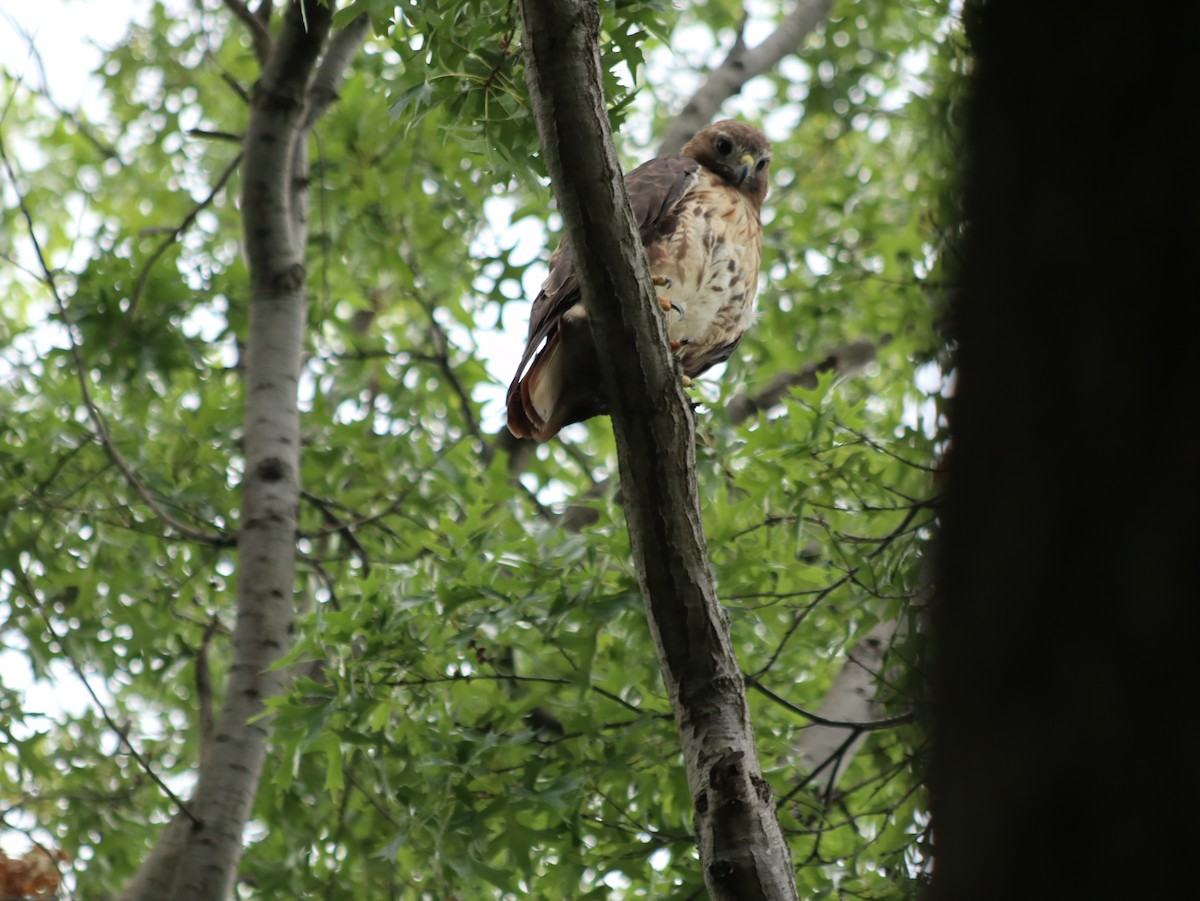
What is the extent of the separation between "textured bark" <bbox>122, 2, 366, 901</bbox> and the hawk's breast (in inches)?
62.7

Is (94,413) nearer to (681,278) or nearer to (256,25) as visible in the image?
(256,25)

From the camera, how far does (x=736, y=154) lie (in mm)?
6262

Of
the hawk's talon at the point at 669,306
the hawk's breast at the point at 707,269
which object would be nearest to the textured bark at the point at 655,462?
the hawk's talon at the point at 669,306

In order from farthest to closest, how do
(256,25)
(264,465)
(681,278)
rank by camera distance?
(256,25)
(264,465)
(681,278)

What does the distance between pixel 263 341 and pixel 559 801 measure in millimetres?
2587

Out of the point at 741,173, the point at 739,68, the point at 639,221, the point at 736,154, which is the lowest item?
the point at 639,221

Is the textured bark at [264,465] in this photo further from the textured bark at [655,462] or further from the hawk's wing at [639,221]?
the textured bark at [655,462]

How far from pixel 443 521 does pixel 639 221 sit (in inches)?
54.6

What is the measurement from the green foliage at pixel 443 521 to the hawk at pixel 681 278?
1.53 ft

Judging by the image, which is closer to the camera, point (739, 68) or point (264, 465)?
point (264, 465)

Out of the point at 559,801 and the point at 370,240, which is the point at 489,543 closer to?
the point at 559,801

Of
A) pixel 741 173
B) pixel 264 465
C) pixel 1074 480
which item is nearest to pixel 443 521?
pixel 264 465

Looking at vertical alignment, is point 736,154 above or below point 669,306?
above

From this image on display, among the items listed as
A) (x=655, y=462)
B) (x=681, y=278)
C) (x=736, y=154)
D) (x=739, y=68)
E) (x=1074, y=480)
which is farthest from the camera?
(x=739, y=68)
